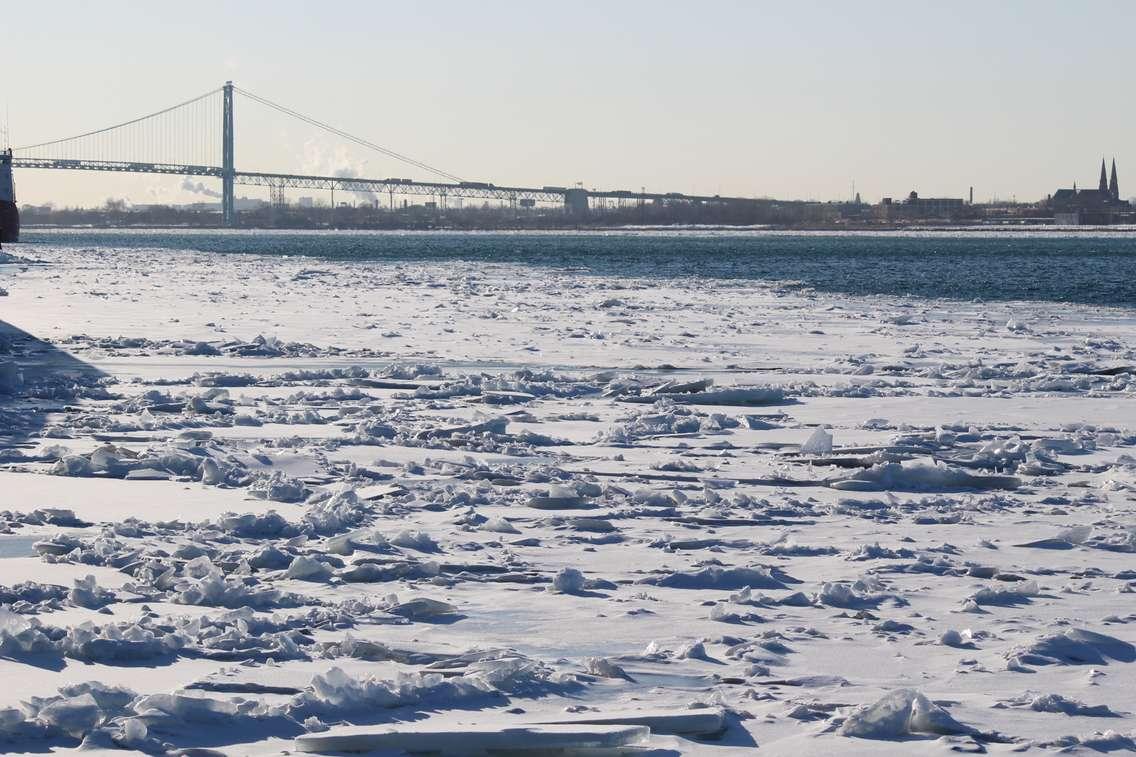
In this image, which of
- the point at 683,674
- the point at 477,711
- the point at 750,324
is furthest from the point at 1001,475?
the point at 750,324

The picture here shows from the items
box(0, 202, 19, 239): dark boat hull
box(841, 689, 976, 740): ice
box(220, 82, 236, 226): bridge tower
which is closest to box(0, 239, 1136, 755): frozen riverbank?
box(841, 689, 976, 740): ice

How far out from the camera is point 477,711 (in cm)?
414

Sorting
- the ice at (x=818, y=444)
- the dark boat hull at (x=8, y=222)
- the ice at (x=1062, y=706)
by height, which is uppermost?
the dark boat hull at (x=8, y=222)

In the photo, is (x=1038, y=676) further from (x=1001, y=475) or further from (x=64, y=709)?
(x=1001, y=475)

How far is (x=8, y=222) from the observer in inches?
1497

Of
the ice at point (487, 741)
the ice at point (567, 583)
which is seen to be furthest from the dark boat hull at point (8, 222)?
the ice at point (487, 741)

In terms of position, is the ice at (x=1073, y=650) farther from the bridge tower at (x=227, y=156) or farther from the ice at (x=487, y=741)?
the bridge tower at (x=227, y=156)

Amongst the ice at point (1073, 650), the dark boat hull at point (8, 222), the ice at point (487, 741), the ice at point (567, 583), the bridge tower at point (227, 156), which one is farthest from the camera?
the bridge tower at point (227, 156)

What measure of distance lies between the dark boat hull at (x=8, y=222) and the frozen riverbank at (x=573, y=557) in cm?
2554

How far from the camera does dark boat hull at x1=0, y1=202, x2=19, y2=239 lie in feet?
123

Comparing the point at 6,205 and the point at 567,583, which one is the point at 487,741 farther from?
the point at 6,205

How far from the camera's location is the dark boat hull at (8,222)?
123 ft

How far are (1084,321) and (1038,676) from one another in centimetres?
1955

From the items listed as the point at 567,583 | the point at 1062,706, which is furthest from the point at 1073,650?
the point at 567,583
